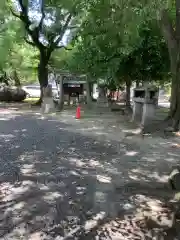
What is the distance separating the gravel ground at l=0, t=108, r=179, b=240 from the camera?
12.6 ft

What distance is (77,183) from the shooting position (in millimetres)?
5375

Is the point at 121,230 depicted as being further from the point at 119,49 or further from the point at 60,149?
A: the point at 119,49

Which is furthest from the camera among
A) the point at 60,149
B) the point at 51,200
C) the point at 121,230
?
the point at 60,149

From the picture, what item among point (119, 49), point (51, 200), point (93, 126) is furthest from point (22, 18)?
point (51, 200)

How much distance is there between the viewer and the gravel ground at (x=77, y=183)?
3.85 metres

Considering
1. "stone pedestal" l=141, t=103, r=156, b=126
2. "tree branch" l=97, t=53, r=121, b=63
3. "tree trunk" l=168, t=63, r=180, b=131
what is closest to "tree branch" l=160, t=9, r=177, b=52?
"tree trunk" l=168, t=63, r=180, b=131

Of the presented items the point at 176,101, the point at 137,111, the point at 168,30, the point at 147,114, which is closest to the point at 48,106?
the point at 137,111

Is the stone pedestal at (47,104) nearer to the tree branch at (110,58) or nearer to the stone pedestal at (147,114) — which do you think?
the tree branch at (110,58)

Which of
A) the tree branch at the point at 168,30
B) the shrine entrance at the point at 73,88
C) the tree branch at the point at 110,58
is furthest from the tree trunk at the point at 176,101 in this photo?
the shrine entrance at the point at 73,88

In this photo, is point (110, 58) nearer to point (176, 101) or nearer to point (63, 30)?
point (176, 101)

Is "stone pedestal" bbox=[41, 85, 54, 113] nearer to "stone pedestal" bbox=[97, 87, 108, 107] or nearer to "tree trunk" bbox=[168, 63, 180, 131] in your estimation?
"stone pedestal" bbox=[97, 87, 108, 107]

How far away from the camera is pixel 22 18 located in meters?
21.4

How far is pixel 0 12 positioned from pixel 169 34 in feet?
43.3

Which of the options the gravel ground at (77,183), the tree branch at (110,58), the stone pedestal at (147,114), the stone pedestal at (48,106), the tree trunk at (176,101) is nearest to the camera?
the gravel ground at (77,183)
